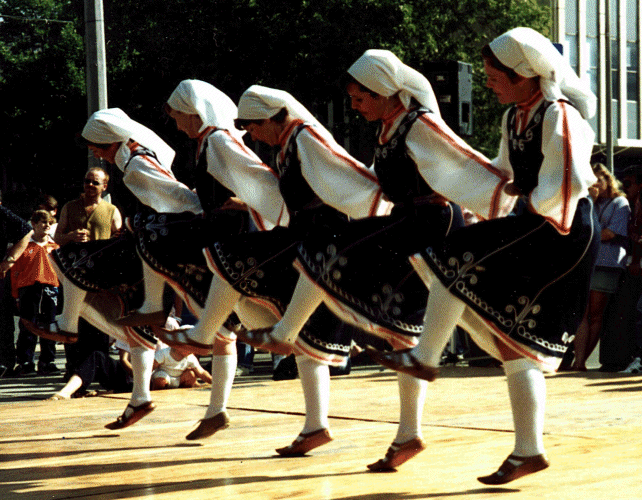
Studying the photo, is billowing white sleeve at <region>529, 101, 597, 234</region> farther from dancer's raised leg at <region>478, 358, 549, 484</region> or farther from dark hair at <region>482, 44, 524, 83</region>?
dancer's raised leg at <region>478, 358, 549, 484</region>

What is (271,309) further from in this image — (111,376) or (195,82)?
(111,376)

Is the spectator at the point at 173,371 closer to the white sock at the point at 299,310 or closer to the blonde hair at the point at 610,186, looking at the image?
the blonde hair at the point at 610,186

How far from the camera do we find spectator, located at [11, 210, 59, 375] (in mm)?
11055

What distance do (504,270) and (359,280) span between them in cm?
79

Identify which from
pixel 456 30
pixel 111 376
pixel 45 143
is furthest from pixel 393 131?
pixel 45 143

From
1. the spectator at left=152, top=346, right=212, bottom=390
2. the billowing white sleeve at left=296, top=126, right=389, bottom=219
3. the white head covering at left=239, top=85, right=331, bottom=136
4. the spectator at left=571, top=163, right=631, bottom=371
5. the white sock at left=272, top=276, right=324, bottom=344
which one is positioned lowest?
the spectator at left=152, top=346, right=212, bottom=390

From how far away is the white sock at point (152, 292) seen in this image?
245 inches

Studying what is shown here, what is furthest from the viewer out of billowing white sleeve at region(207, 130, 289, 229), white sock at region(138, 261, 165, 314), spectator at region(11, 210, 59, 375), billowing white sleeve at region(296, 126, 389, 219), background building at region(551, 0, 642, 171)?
background building at region(551, 0, 642, 171)

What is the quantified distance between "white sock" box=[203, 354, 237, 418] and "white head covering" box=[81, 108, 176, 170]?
1148 millimetres

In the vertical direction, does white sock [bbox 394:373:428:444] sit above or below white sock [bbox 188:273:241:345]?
below

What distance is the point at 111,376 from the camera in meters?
9.17

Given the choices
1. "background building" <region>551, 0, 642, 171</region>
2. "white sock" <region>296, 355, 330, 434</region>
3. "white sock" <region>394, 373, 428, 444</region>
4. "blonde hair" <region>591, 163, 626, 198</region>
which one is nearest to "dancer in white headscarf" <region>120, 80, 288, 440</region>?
"white sock" <region>296, 355, 330, 434</region>

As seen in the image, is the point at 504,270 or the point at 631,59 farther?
the point at 631,59

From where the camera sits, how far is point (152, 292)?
20.5ft
